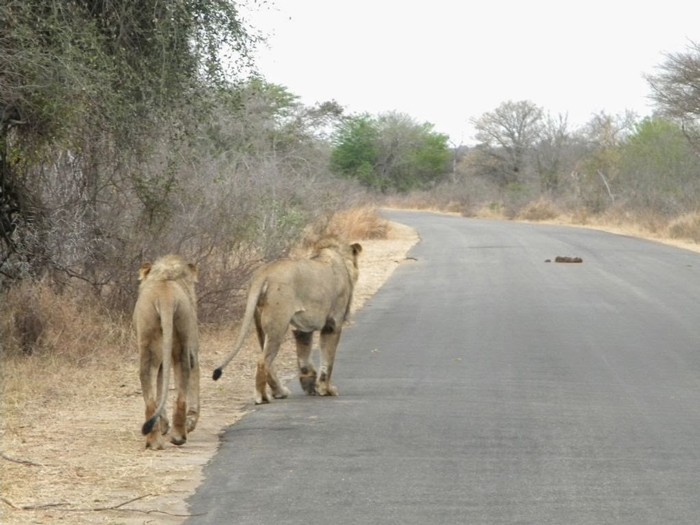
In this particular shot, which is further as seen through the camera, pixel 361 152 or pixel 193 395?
pixel 361 152

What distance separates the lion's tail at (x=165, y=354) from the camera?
7.68 m

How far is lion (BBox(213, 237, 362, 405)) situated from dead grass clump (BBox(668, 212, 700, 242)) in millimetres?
28435

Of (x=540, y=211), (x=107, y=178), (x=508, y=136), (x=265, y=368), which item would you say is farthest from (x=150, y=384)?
(x=508, y=136)

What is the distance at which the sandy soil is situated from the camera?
646 cm

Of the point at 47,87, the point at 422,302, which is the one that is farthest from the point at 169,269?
the point at 422,302

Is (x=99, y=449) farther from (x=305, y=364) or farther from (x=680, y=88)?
(x=680, y=88)

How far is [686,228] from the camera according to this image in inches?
1539

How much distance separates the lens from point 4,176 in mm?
12672

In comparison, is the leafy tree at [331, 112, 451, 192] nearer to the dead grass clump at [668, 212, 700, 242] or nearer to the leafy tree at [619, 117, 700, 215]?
the leafy tree at [619, 117, 700, 215]

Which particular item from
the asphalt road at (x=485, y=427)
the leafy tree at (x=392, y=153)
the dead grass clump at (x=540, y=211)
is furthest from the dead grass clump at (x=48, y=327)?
the leafy tree at (x=392, y=153)

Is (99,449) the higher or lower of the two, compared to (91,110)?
lower

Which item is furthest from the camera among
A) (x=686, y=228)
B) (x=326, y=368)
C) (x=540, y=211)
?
(x=540, y=211)

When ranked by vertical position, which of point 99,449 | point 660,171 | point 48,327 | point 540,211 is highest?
point 660,171

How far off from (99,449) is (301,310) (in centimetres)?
260
